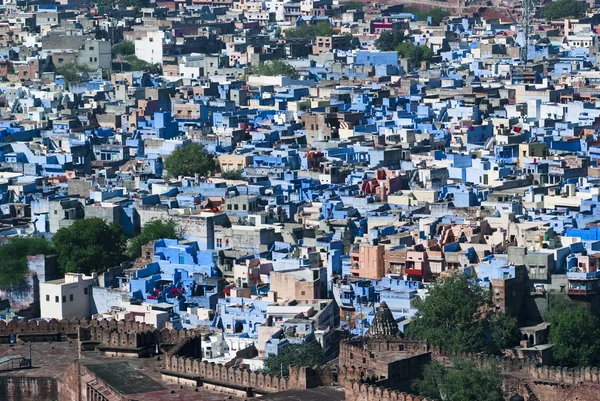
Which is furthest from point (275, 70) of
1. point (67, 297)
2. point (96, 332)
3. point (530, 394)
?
point (530, 394)

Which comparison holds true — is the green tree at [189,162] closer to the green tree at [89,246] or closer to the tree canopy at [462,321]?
the green tree at [89,246]

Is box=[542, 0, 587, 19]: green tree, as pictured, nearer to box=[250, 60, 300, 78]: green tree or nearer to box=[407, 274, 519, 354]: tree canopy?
box=[250, 60, 300, 78]: green tree

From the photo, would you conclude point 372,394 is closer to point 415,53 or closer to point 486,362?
point 486,362

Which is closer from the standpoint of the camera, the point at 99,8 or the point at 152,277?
the point at 152,277

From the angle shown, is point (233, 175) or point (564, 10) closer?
point (233, 175)

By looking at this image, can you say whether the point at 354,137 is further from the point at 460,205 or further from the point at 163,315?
the point at 163,315

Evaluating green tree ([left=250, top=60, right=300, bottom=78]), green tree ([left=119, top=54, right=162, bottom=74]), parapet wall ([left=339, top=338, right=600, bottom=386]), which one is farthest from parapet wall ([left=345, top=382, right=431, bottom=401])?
green tree ([left=119, top=54, right=162, bottom=74])

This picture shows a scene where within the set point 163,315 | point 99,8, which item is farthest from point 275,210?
point 99,8
